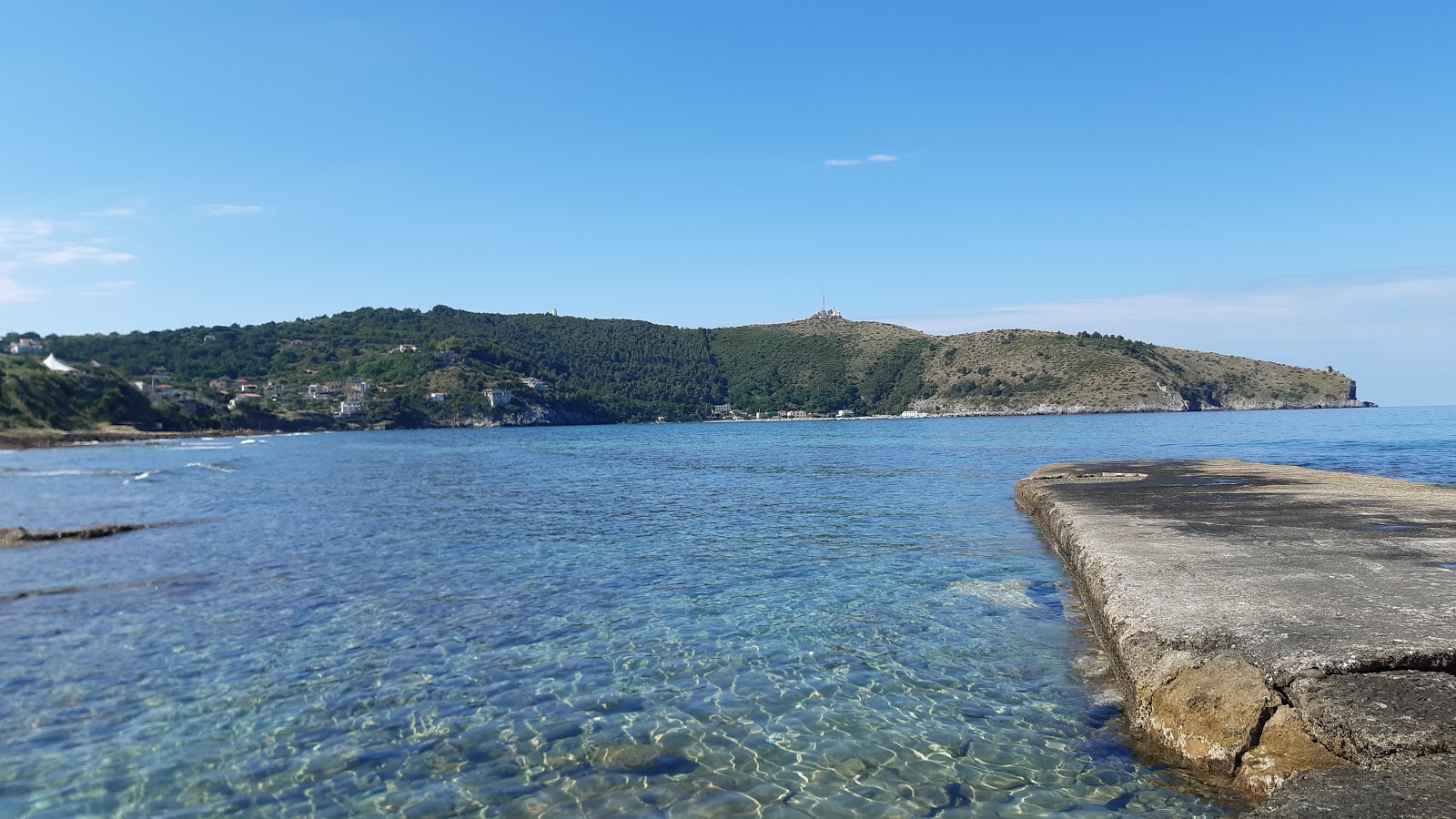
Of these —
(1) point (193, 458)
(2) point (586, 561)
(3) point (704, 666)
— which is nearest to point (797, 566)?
(2) point (586, 561)

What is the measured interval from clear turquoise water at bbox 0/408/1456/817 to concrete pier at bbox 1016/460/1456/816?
0.53 meters

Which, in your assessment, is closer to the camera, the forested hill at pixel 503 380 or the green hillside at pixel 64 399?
the green hillside at pixel 64 399

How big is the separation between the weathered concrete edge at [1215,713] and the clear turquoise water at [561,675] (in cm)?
36

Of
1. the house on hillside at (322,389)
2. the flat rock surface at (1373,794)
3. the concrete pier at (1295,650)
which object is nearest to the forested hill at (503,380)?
the house on hillside at (322,389)

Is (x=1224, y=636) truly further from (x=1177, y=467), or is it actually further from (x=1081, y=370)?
(x=1081, y=370)

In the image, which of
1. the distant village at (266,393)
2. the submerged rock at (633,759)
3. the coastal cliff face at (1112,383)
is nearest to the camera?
the submerged rock at (633,759)

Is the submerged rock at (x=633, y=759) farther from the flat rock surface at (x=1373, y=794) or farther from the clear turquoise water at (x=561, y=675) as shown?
the flat rock surface at (x=1373, y=794)

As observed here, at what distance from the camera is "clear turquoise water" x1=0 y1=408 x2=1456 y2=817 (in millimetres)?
6043

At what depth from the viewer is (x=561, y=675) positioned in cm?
859

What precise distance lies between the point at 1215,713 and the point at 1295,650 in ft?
2.75

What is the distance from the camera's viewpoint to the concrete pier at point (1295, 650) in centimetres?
495

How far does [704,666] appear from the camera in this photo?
8805 mm

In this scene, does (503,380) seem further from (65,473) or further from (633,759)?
(633,759)

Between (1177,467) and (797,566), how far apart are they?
16.7 meters
